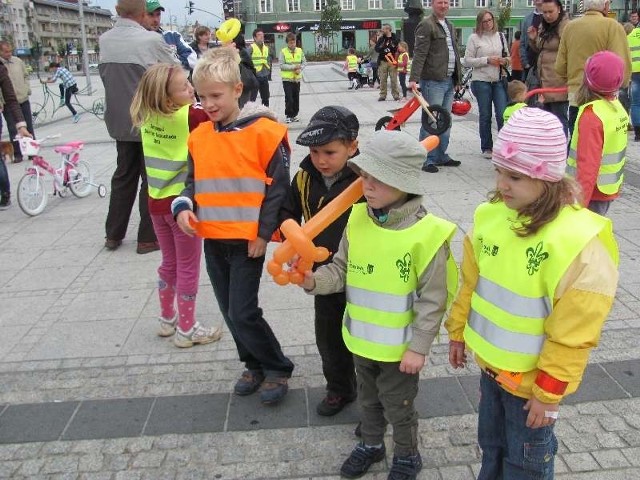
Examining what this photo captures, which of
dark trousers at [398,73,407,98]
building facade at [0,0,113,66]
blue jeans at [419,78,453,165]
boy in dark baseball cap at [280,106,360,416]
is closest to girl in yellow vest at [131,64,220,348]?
boy in dark baseball cap at [280,106,360,416]

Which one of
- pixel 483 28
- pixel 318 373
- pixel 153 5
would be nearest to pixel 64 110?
pixel 153 5

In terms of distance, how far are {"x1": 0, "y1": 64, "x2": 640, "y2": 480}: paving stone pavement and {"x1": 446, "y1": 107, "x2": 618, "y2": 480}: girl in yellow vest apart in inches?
29.8

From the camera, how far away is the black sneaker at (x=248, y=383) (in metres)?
3.24

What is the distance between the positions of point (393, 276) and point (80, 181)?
6145mm

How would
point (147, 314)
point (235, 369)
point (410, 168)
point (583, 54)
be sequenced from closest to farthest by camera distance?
point (410, 168) < point (235, 369) < point (147, 314) < point (583, 54)

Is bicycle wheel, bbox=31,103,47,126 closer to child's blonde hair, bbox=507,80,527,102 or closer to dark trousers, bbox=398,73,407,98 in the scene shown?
dark trousers, bbox=398,73,407,98

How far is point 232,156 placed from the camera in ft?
9.27

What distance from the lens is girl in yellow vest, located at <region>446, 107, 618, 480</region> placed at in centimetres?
179

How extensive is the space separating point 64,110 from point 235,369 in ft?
57.3

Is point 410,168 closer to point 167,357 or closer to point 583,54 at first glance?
point 167,357

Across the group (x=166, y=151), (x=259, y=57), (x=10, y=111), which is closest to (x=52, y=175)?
(x=10, y=111)

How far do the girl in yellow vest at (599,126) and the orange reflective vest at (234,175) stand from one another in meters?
1.68

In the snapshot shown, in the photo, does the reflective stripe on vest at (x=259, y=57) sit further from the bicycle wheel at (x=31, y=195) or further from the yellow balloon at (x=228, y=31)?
the bicycle wheel at (x=31, y=195)

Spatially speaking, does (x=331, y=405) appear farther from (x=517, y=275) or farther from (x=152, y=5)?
(x=152, y=5)
